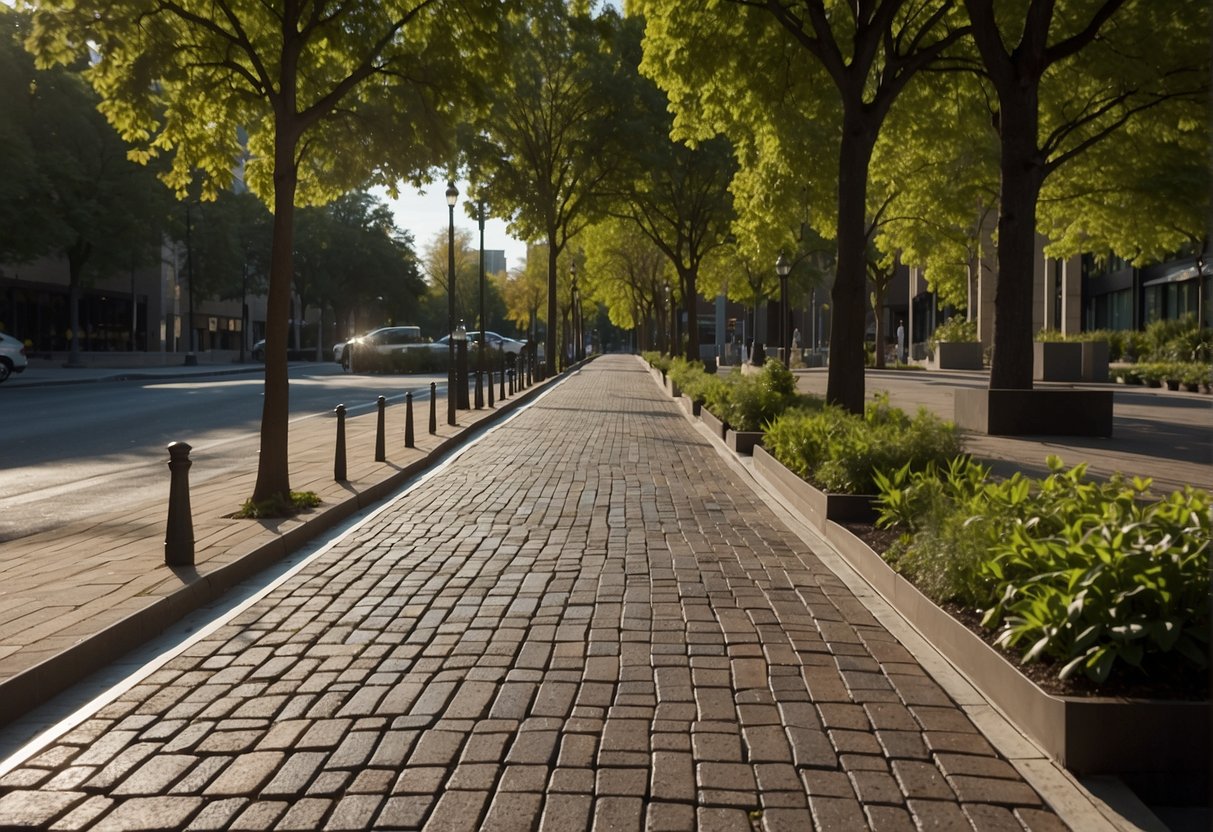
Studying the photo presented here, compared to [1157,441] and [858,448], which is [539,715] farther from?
[1157,441]

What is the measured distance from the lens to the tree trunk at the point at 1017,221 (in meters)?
16.6

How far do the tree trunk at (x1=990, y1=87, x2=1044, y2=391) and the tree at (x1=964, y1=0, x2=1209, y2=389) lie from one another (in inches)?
0.6

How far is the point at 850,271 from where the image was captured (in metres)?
15.5

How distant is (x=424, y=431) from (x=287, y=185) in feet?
30.5

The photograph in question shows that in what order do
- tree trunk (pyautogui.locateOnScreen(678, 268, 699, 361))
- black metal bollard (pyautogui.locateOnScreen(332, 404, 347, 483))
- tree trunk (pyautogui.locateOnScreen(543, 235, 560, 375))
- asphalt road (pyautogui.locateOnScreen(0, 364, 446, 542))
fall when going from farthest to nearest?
tree trunk (pyautogui.locateOnScreen(543, 235, 560, 375)) → tree trunk (pyautogui.locateOnScreen(678, 268, 699, 361)) → black metal bollard (pyautogui.locateOnScreen(332, 404, 347, 483)) → asphalt road (pyautogui.locateOnScreen(0, 364, 446, 542))

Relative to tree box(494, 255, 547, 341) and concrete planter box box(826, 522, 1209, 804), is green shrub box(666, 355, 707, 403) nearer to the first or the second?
concrete planter box box(826, 522, 1209, 804)

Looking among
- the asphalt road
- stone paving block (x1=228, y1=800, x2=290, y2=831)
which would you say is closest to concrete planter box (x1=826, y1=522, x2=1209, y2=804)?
stone paving block (x1=228, y1=800, x2=290, y2=831)

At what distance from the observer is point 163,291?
7181 centimetres

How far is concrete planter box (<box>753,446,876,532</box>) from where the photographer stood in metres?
9.45

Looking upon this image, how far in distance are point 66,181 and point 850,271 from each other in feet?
120

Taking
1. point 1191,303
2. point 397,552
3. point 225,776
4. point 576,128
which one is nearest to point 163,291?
point 576,128

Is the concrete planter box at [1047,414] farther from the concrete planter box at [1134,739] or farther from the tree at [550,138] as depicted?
the tree at [550,138]

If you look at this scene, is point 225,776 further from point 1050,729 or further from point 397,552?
point 397,552

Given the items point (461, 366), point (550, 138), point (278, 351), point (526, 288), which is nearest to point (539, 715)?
point (278, 351)
